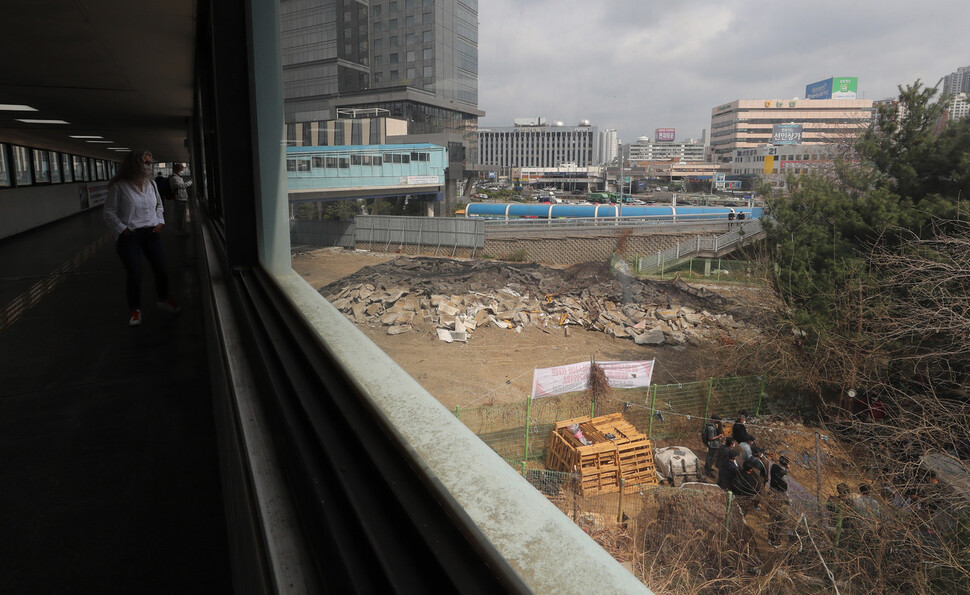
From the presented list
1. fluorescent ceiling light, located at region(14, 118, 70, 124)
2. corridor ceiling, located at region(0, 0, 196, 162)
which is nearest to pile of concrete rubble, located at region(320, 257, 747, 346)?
corridor ceiling, located at region(0, 0, 196, 162)

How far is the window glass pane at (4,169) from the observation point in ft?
20.6

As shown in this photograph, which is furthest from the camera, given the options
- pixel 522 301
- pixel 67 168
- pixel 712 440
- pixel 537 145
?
pixel 67 168

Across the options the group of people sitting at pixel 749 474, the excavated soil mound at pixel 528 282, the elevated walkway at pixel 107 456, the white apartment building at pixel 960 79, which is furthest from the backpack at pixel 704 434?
the white apartment building at pixel 960 79

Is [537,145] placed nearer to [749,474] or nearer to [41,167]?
[749,474]

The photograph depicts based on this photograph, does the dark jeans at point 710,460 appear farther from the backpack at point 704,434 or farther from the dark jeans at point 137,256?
the dark jeans at point 137,256

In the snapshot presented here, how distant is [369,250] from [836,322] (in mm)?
5405

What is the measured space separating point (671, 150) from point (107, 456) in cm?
333

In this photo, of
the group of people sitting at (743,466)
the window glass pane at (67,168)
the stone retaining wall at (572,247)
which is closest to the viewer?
the stone retaining wall at (572,247)

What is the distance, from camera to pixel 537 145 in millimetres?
1120

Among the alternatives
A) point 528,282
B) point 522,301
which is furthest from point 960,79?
point 522,301

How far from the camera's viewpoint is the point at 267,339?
3.07 ft

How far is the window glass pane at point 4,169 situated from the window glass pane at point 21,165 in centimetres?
18

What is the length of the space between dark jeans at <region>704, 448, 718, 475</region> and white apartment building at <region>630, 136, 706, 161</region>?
2.56 m

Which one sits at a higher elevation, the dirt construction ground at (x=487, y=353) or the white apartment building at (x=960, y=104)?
the white apartment building at (x=960, y=104)
